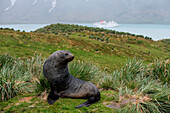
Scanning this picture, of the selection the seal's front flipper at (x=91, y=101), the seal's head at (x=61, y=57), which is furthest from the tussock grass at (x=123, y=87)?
the seal's head at (x=61, y=57)

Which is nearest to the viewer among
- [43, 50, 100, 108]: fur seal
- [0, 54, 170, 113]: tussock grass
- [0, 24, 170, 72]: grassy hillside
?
[0, 54, 170, 113]: tussock grass

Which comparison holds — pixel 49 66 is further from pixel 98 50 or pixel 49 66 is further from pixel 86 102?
pixel 98 50

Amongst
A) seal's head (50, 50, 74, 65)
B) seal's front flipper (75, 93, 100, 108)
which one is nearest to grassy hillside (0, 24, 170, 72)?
seal's front flipper (75, 93, 100, 108)

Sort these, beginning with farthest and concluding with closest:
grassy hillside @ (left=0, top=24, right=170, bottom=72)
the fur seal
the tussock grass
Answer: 1. grassy hillside @ (left=0, top=24, right=170, bottom=72)
2. the fur seal
3. the tussock grass

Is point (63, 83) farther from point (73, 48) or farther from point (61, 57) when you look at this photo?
point (73, 48)

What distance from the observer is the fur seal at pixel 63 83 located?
4.96 metres

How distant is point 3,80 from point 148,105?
210 inches

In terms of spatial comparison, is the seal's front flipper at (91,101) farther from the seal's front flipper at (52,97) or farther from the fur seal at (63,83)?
the seal's front flipper at (52,97)

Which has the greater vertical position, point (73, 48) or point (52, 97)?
point (52, 97)

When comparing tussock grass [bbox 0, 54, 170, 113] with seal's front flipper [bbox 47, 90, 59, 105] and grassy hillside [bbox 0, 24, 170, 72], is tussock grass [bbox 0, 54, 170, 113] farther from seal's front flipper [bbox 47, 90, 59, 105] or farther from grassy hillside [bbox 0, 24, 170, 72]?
grassy hillside [bbox 0, 24, 170, 72]

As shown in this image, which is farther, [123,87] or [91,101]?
[123,87]

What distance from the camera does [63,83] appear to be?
5129 millimetres

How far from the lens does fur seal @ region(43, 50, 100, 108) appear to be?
4957mm

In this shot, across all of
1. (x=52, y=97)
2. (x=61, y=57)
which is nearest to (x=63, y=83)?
(x=52, y=97)
